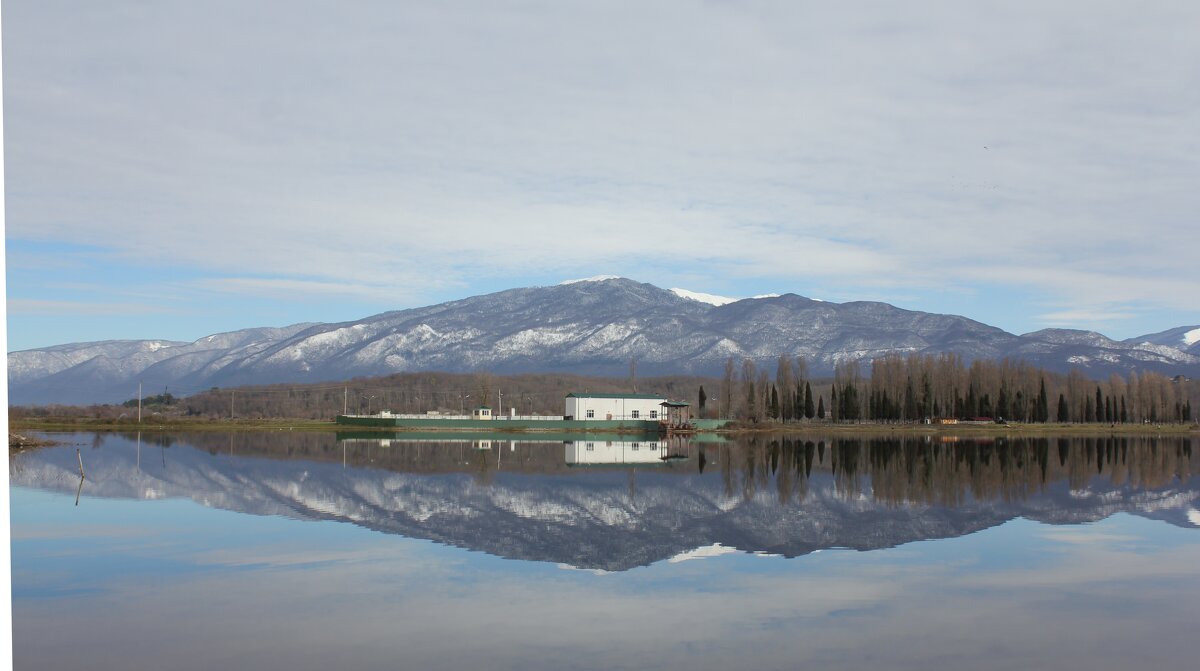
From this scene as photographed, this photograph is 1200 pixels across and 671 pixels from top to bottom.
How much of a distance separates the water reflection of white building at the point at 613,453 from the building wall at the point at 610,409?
2856cm

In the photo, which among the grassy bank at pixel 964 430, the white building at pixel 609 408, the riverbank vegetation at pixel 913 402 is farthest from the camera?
the riverbank vegetation at pixel 913 402

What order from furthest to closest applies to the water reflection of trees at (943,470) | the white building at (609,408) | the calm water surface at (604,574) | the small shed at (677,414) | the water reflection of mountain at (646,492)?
the white building at (609,408)
the small shed at (677,414)
the water reflection of trees at (943,470)
the water reflection of mountain at (646,492)
the calm water surface at (604,574)

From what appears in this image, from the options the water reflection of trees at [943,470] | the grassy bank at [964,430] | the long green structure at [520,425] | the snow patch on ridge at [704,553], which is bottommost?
the grassy bank at [964,430]

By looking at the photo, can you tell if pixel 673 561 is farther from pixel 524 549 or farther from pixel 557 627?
pixel 557 627

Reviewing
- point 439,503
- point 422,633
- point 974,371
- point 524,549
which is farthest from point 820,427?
point 422,633

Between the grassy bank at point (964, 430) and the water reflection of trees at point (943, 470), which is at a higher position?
the water reflection of trees at point (943, 470)

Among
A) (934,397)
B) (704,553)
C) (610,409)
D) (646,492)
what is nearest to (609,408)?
(610,409)

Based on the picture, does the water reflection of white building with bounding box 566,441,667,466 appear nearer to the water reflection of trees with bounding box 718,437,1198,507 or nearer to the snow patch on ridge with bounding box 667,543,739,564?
the water reflection of trees with bounding box 718,437,1198,507

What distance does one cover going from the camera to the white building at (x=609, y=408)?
92.7m

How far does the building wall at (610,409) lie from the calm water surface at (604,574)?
200 feet

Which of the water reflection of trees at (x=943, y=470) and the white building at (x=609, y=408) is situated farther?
the white building at (x=609, y=408)

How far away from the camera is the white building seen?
92688 mm

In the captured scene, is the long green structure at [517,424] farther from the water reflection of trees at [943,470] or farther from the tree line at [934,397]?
the water reflection of trees at [943,470]

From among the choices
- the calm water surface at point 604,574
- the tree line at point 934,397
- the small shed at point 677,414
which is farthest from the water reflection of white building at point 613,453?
the tree line at point 934,397
